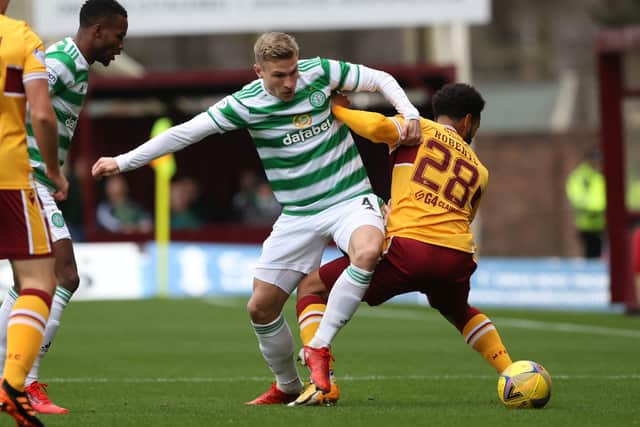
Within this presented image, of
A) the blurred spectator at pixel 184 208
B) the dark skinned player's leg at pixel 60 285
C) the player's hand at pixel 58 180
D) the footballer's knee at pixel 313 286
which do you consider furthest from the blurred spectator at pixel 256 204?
the player's hand at pixel 58 180

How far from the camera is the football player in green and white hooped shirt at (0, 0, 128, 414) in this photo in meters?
7.93

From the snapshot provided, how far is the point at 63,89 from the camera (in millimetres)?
8000

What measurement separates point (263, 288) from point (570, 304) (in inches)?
448

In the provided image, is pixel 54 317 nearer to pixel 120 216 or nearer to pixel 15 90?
pixel 15 90

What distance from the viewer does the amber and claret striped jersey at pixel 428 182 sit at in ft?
26.6

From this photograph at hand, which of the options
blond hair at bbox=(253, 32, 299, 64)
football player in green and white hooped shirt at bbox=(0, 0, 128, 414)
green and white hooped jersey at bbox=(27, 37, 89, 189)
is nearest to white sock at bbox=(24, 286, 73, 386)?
football player in green and white hooped shirt at bbox=(0, 0, 128, 414)

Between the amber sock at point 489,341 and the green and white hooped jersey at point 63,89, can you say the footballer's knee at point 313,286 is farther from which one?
the green and white hooped jersey at point 63,89

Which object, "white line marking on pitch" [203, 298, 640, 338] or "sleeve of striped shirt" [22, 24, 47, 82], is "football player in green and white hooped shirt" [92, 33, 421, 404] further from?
"white line marking on pitch" [203, 298, 640, 338]

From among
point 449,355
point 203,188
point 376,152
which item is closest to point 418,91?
point 376,152

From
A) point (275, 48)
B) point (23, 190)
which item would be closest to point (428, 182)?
point (275, 48)

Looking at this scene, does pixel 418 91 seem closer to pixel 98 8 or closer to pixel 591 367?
pixel 591 367

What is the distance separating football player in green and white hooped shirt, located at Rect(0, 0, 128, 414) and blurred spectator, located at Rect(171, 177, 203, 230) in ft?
55.0

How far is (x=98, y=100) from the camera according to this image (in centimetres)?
2766

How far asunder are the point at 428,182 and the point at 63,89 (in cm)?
206
